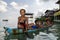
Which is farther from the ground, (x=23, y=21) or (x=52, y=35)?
(x=23, y=21)

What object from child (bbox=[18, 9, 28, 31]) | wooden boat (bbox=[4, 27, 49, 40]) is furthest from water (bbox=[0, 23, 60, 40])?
child (bbox=[18, 9, 28, 31])

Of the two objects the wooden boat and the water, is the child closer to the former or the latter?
the wooden boat

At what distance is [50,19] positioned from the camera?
5.24ft

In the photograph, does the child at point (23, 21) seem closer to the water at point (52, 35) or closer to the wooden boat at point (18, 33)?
the wooden boat at point (18, 33)

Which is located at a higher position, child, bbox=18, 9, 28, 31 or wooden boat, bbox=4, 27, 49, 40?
child, bbox=18, 9, 28, 31

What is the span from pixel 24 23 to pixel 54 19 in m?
0.32

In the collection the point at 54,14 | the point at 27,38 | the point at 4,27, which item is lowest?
the point at 27,38

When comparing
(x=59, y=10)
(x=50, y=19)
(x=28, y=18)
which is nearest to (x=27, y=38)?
(x=28, y=18)

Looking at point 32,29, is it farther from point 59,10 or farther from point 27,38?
point 59,10

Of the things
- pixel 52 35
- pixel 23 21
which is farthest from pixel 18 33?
pixel 52 35

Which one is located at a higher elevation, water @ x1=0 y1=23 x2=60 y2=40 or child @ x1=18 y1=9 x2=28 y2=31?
child @ x1=18 y1=9 x2=28 y2=31

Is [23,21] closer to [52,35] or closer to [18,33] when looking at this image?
[18,33]

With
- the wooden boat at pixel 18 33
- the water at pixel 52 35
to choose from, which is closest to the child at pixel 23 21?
the wooden boat at pixel 18 33

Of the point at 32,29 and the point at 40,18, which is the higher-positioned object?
the point at 40,18
